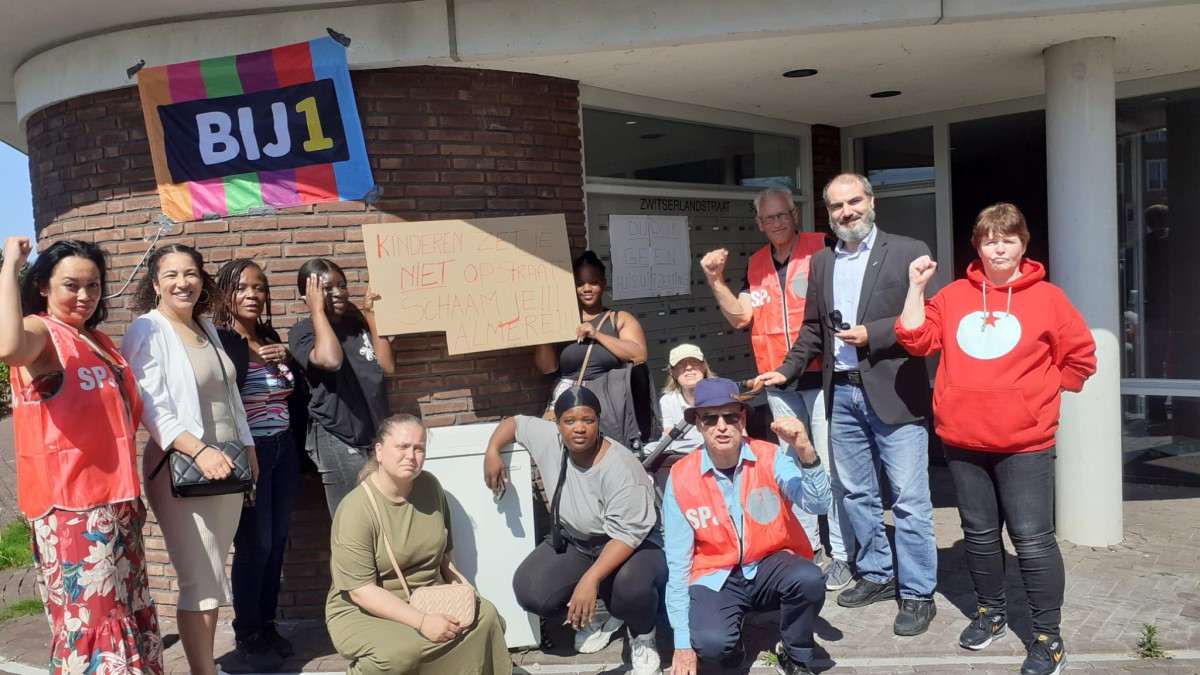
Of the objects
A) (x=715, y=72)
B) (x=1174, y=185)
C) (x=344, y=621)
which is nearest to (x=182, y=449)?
(x=344, y=621)

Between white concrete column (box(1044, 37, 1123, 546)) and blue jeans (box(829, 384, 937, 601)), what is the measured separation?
5.41 feet

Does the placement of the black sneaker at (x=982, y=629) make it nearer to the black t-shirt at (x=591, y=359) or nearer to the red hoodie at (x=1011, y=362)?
the red hoodie at (x=1011, y=362)

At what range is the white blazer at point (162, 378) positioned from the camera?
361 cm

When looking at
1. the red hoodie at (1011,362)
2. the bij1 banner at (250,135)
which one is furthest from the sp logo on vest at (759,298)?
the bij1 banner at (250,135)

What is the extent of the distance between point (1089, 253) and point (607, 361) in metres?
2.96

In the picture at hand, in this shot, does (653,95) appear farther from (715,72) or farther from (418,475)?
(418,475)

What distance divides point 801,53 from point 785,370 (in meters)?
2.08

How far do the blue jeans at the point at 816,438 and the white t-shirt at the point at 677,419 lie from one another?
0.52 metres

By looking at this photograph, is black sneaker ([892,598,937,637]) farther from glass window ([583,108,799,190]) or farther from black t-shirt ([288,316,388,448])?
glass window ([583,108,799,190])

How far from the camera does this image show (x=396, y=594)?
12.4ft

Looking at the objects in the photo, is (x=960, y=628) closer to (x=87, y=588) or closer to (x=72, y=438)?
(x=87, y=588)

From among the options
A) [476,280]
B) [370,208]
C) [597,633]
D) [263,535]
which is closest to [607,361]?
[476,280]

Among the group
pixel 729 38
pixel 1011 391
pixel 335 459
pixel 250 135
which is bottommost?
pixel 335 459

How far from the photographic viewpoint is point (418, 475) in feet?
13.1
